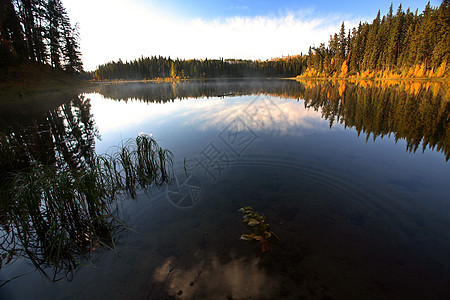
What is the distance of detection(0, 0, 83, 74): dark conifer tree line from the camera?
38.6m

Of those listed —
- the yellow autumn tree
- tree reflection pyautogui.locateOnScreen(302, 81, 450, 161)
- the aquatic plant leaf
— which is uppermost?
the yellow autumn tree

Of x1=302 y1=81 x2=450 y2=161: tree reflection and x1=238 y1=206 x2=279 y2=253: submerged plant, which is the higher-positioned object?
x1=302 y1=81 x2=450 y2=161: tree reflection

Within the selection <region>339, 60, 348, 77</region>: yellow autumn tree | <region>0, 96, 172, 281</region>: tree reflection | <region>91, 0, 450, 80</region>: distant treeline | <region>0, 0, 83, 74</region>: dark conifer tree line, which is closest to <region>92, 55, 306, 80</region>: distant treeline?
<region>91, 0, 450, 80</region>: distant treeline

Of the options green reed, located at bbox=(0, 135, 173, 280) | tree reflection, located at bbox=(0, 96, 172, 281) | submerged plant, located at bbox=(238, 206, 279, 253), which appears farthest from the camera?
submerged plant, located at bbox=(238, 206, 279, 253)

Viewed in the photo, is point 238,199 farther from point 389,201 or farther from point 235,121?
point 235,121

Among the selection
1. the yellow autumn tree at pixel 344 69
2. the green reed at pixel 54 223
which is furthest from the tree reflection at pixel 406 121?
the yellow autumn tree at pixel 344 69

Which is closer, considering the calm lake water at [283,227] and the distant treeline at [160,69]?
the calm lake water at [283,227]

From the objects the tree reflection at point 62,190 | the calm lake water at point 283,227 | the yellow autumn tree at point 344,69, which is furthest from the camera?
the yellow autumn tree at point 344,69

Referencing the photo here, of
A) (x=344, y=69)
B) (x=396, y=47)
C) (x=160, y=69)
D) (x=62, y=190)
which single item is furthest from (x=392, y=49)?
(x=160, y=69)

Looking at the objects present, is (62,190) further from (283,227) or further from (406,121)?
(406,121)

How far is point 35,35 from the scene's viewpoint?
47594mm

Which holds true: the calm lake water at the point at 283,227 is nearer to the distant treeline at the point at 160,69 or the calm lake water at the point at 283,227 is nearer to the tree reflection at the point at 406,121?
the tree reflection at the point at 406,121

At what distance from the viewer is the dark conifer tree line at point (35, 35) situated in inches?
1521

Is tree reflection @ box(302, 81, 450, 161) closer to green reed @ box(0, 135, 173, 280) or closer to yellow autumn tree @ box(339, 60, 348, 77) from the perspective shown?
green reed @ box(0, 135, 173, 280)
